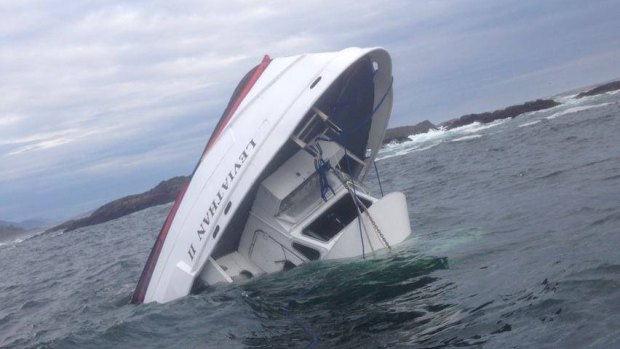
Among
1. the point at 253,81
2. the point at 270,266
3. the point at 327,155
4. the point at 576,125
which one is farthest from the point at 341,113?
the point at 576,125

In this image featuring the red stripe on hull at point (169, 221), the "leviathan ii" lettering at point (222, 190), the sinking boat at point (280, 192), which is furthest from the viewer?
the red stripe on hull at point (169, 221)

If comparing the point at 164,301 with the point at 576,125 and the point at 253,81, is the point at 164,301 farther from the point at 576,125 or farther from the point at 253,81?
the point at 576,125

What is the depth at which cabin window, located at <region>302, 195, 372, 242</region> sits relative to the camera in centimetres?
1020

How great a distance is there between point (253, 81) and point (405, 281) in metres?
4.84

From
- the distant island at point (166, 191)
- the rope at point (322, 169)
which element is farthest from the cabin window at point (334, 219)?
the distant island at point (166, 191)

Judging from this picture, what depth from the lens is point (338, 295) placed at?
7883mm

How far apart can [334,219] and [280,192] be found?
3.87 ft

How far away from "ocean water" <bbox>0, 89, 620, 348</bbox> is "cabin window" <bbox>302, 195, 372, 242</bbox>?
107 centimetres

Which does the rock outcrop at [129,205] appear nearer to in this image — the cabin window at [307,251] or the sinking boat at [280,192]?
the sinking boat at [280,192]

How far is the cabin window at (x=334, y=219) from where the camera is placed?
402 inches

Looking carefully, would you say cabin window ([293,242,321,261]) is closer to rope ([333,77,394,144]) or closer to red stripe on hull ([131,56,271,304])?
rope ([333,77,394,144])

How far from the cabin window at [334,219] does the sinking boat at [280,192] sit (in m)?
0.02

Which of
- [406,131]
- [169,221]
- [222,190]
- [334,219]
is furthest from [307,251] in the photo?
[406,131]

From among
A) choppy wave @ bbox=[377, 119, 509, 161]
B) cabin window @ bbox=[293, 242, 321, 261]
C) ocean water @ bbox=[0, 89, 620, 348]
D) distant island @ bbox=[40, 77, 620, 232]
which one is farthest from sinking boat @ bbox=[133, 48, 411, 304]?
distant island @ bbox=[40, 77, 620, 232]
